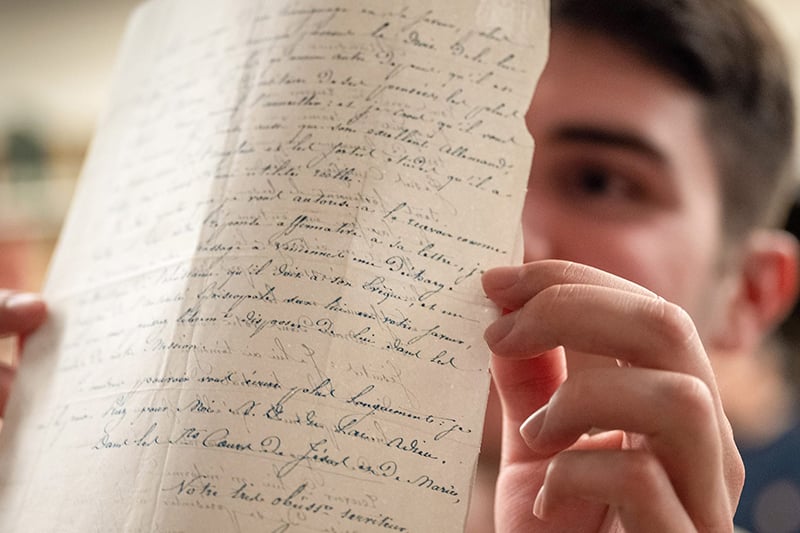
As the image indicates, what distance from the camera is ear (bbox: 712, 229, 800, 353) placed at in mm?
1033

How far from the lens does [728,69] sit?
89 cm

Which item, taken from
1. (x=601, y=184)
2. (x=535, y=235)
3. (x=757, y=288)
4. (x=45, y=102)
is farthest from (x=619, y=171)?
(x=45, y=102)

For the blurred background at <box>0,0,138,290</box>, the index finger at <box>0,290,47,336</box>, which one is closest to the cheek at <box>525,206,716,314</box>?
the index finger at <box>0,290,47,336</box>

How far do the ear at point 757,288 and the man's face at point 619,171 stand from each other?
206mm

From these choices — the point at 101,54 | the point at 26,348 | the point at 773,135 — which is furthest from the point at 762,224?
the point at 101,54

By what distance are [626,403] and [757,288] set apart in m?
0.78

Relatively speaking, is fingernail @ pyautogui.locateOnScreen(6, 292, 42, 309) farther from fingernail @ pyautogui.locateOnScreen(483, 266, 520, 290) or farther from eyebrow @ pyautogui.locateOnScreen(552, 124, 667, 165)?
eyebrow @ pyautogui.locateOnScreen(552, 124, 667, 165)

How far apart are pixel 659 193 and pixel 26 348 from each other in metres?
0.66

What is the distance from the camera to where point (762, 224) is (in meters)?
1.06

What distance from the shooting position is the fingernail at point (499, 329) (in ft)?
1.38

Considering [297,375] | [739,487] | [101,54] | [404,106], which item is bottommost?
[739,487]

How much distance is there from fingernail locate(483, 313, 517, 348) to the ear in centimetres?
71

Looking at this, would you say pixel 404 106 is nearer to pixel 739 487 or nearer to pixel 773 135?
pixel 739 487

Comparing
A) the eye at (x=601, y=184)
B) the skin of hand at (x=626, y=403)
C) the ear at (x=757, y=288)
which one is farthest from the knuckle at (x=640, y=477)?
the ear at (x=757, y=288)
